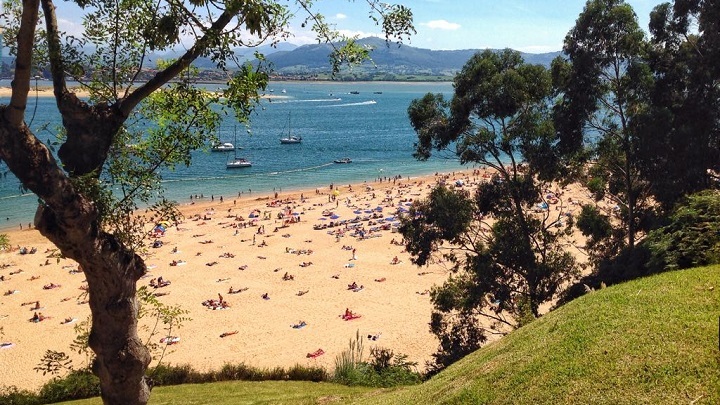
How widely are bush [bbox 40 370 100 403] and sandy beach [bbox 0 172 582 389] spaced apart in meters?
4.55

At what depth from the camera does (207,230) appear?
3772cm

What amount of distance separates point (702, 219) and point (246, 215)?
35881 millimetres

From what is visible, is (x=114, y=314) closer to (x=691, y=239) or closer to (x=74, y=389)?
(x=691, y=239)

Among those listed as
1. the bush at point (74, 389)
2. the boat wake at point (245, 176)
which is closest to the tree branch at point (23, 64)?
the bush at point (74, 389)

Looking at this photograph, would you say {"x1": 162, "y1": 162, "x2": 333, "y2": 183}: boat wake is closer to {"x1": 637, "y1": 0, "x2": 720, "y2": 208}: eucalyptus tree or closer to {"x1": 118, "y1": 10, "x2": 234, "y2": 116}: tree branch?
{"x1": 637, "y1": 0, "x2": 720, "y2": 208}: eucalyptus tree

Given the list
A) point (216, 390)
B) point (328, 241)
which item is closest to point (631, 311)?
point (216, 390)

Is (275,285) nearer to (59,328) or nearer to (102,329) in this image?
(59,328)

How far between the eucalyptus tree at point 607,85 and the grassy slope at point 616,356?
6460mm

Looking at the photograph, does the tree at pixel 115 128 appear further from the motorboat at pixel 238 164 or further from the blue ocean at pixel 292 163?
the motorboat at pixel 238 164

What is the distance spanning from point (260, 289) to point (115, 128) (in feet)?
71.1

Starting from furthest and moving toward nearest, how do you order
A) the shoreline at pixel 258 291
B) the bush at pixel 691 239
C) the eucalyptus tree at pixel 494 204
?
the shoreline at pixel 258 291, the eucalyptus tree at pixel 494 204, the bush at pixel 691 239

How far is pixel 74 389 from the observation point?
13148 millimetres

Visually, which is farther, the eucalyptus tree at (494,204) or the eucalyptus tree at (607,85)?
the eucalyptus tree at (494,204)

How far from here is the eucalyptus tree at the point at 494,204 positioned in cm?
1355
